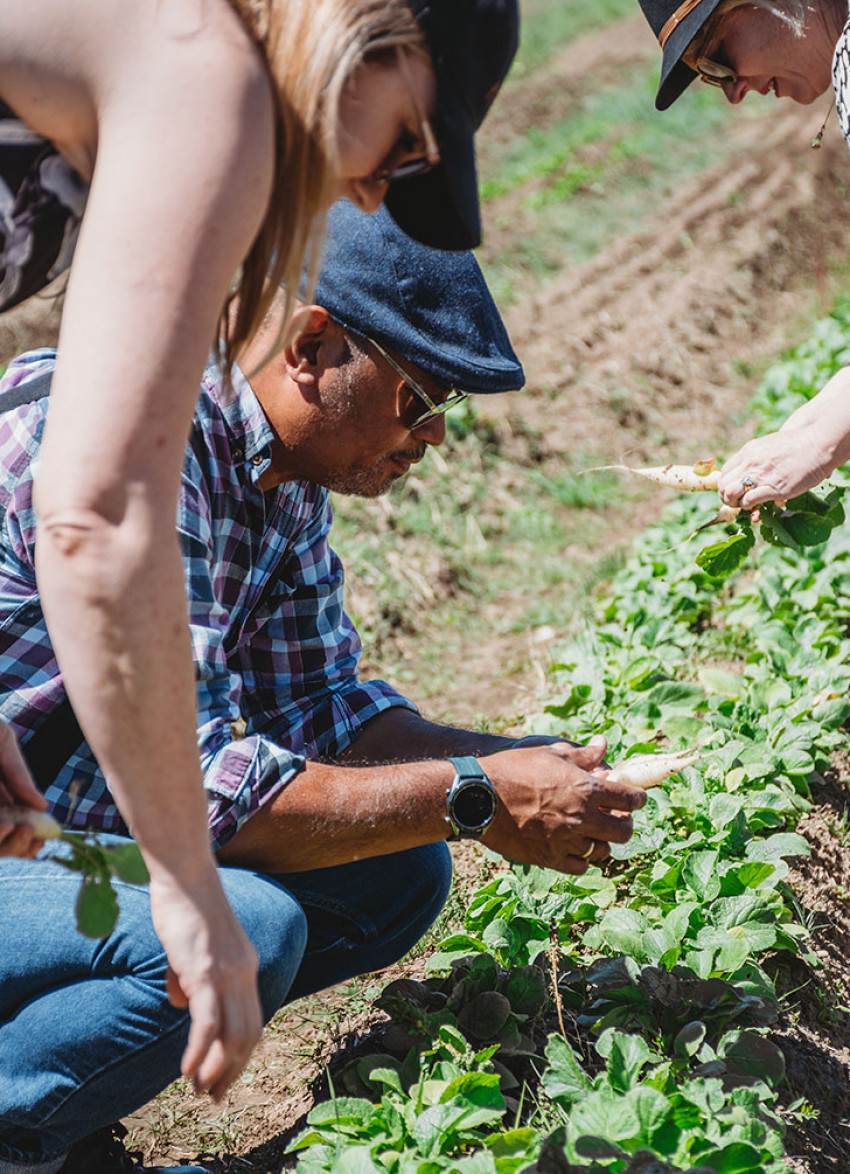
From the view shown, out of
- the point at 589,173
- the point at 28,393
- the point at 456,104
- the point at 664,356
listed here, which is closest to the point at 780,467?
the point at 456,104

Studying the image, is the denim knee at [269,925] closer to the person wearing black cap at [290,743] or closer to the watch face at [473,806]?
the person wearing black cap at [290,743]

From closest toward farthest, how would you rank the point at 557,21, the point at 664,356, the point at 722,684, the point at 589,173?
the point at 722,684
the point at 664,356
the point at 589,173
the point at 557,21

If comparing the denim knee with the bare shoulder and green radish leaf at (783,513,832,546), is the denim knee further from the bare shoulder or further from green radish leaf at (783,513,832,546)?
green radish leaf at (783,513,832,546)

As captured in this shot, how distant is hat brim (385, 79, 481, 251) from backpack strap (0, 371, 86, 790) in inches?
27.4

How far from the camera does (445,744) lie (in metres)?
2.32

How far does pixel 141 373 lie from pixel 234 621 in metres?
1.13

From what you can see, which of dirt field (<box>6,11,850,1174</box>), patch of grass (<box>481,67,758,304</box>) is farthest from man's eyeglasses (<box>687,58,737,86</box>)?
patch of grass (<box>481,67,758,304</box>)

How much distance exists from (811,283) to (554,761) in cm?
654

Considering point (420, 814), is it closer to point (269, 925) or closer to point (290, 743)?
point (269, 925)

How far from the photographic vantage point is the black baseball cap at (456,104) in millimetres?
1286

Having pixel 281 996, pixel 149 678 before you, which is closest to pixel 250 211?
pixel 149 678

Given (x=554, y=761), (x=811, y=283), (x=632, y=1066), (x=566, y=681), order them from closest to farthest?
(x=632, y=1066) < (x=554, y=761) < (x=566, y=681) < (x=811, y=283)

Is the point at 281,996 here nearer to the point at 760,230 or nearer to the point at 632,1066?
the point at 632,1066

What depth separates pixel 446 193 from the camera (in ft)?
4.68
